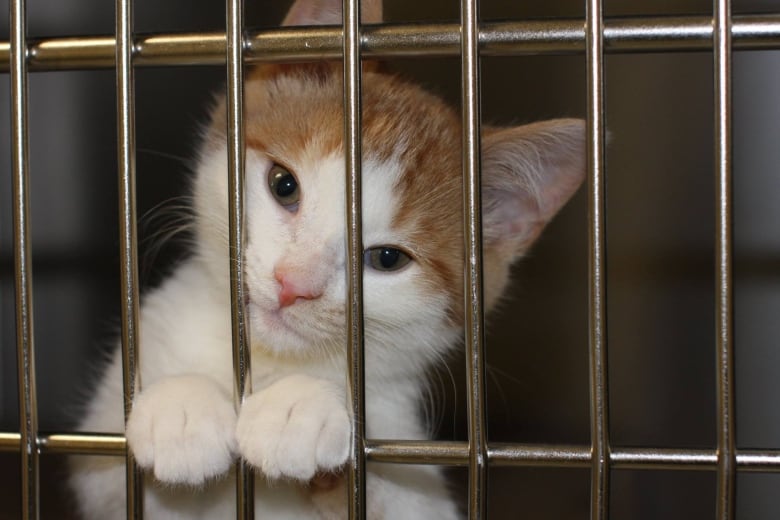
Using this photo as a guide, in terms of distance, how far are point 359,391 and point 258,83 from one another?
68cm

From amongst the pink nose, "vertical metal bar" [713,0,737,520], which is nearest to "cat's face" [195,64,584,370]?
the pink nose

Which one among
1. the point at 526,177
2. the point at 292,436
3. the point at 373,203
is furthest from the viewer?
the point at 526,177

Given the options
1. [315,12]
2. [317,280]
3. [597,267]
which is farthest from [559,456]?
[315,12]

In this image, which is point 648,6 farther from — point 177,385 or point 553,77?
point 177,385

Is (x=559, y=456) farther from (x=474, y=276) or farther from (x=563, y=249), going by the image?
(x=563, y=249)

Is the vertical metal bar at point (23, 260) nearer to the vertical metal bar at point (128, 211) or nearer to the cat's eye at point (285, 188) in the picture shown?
the vertical metal bar at point (128, 211)

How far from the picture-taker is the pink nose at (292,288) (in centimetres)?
104

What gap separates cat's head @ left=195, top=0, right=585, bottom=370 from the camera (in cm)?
107

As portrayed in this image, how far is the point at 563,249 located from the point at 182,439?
0.87m

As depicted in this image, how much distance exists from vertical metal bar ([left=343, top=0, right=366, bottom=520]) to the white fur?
43 mm

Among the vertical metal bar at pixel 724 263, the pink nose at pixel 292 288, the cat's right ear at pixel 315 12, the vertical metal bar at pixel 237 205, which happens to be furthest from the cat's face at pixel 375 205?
the vertical metal bar at pixel 724 263

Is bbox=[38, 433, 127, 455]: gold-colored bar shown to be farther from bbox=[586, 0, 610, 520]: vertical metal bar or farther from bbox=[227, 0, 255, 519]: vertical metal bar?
bbox=[586, 0, 610, 520]: vertical metal bar

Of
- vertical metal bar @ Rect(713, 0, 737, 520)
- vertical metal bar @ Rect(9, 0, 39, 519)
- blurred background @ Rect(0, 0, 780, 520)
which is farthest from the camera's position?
blurred background @ Rect(0, 0, 780, 520)

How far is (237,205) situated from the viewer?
2.69 ft
